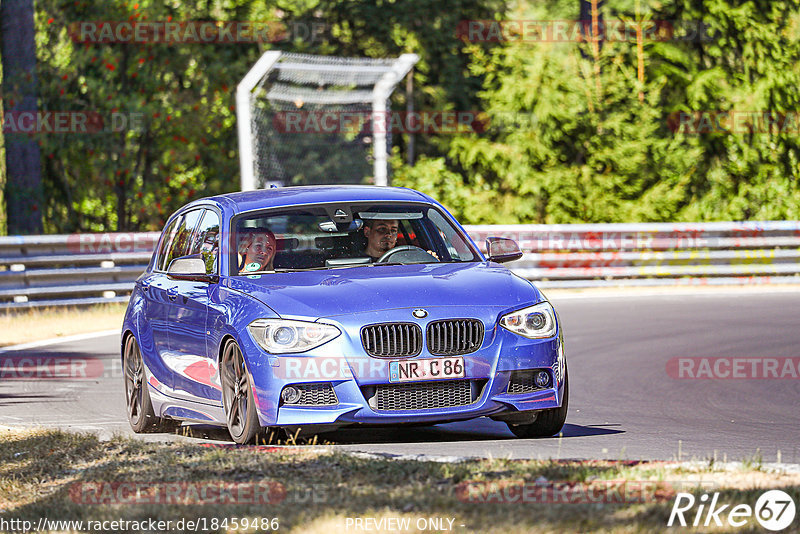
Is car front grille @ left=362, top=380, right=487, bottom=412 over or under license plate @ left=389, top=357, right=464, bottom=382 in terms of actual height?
under

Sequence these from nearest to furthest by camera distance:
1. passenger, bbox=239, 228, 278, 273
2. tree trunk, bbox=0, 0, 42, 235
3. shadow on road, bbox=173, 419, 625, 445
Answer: shadow on road, bbox=173, 419, 625, 445 → passenger, bbox=239, 228, 278, 273 → tree trunk, bbox=0, 0, 42, 235

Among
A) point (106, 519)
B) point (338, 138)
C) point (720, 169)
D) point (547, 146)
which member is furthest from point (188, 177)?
point (106, 519)

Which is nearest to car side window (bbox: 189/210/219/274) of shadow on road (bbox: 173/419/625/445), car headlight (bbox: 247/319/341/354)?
shadow on road (bbox: 173/419/625/445)

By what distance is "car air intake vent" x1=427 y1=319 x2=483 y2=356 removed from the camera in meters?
8.63

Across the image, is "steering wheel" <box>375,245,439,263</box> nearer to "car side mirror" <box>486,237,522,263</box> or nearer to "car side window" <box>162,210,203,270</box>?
"car side mirror" <box>486,237,522,263</box>

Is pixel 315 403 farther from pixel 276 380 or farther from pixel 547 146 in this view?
pixel 547 146

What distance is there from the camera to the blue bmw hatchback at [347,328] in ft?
28.0

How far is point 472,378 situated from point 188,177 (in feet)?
73.2

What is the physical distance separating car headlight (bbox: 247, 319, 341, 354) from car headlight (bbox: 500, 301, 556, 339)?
3.32 ft

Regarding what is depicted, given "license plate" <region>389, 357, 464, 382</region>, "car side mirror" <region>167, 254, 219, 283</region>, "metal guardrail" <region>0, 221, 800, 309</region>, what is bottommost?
"metal guardrail" <region>0, 221, 800, 309</region>

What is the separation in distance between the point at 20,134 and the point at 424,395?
20006mm

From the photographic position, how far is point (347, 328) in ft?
27.9

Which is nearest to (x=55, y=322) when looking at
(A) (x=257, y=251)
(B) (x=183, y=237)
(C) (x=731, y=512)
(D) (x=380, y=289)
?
Answer: (B) (x=183, y=237)

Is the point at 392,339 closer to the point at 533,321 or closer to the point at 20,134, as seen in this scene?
the point at 533,321
